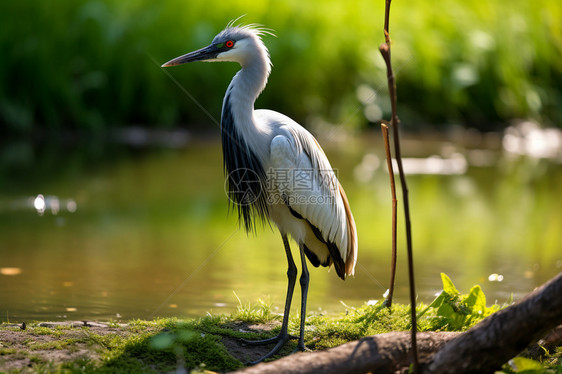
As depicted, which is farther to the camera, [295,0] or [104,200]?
[295,0]

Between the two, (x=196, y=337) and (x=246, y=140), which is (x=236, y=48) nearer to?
(x=246, y=140)

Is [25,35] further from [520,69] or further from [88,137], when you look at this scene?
[520,69]

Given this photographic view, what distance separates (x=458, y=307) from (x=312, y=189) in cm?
122

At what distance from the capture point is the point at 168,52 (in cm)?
1548

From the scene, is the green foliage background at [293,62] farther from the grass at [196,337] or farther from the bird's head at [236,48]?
the grass at [196,337]

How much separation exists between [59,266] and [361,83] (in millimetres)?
11676

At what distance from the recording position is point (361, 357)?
3.73 m

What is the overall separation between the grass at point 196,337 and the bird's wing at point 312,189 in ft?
1.71

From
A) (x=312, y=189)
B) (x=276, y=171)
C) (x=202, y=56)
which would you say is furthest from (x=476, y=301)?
(x=202, y=56)

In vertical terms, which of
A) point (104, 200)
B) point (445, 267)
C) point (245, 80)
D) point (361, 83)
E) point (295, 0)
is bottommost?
point (445, 267)

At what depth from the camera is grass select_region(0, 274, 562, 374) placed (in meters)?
3.95

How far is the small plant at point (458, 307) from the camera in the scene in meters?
4.67

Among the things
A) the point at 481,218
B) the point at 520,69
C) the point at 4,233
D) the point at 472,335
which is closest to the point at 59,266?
the point at 4,233

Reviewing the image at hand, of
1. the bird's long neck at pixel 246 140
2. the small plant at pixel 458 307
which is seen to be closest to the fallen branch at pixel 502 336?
the small plant at pixel 458 307
